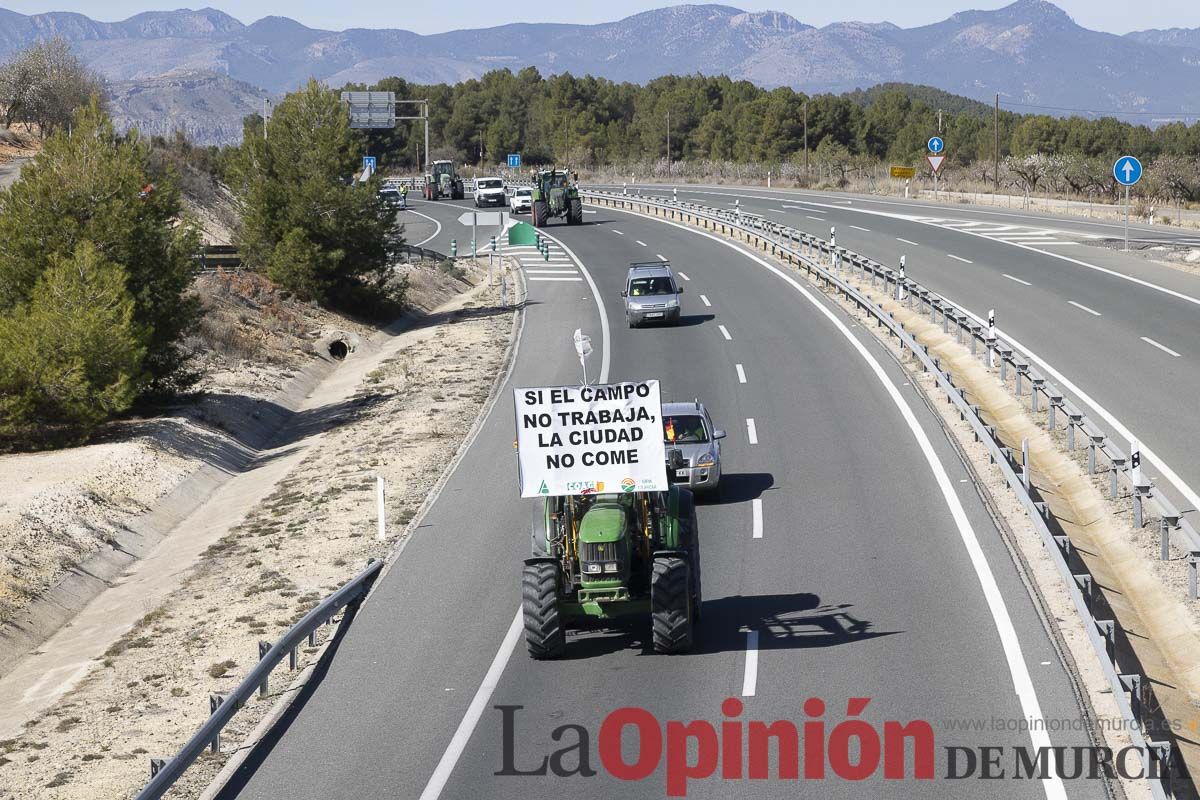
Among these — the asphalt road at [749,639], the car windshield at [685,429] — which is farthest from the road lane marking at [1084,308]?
the car windshield at [685,429]

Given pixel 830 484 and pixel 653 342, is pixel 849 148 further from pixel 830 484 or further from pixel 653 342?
pixel 830 484

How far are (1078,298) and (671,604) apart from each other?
2739cm

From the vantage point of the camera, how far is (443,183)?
322 feet

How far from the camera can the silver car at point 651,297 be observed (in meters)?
37.7

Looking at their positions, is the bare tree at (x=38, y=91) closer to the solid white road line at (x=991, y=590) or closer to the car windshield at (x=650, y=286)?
the car windshield at (x=650, y=286)

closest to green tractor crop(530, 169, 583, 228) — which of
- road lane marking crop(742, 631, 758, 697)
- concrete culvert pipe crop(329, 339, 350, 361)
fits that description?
concrete culvert pipe crop(329, 339, 350, 361)

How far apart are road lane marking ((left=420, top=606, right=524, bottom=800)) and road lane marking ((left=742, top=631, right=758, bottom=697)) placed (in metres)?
2.64

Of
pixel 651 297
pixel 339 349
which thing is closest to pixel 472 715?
pixel 651 297

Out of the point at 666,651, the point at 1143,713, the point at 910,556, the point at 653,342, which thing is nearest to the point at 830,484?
the point at 910,556

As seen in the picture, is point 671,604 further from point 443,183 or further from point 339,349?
point 443,183

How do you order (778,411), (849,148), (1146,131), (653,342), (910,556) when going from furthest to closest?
1. (849,148)
2. (1146,131)
3. (653,342)
4. (778,411)
5. (910,556)

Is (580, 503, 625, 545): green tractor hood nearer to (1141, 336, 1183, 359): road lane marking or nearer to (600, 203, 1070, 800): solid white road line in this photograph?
(600, 203, 1070, 800): solid white road line

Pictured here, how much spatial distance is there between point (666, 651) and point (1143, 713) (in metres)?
4.84

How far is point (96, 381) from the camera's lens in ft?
93.9
